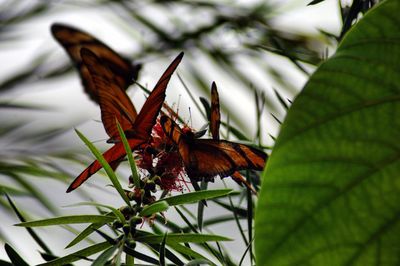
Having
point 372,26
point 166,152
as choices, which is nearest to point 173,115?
point 166,152

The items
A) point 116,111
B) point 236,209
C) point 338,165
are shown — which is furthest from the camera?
point 236,209

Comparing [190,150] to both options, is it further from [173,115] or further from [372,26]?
[372,26]

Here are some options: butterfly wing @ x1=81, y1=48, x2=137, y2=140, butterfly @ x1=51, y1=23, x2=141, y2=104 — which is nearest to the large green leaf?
butterfly wing @ x1=81, y1=48, x2=137, y2=140

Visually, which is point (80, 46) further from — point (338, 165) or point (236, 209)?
point (338, 165)

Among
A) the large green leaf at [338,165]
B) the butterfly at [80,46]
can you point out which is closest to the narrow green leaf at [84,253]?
the large green leaf at [338,165]

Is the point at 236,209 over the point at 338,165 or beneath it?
beneath

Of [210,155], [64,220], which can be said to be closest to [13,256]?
[64,220]

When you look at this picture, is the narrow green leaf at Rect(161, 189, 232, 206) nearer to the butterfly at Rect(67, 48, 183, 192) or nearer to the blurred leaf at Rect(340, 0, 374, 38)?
the butterfly at Rect(67, 48, 183, 192)
